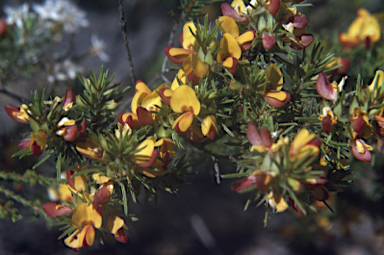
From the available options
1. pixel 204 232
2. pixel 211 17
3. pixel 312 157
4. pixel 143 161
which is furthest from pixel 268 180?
pixel 211 17

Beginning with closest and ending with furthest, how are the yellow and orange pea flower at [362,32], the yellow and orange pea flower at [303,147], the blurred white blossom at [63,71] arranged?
the yellow and orange pea flower at [303,147] → the yellow and orange pea flower at [362,32] → the blurred white blossom at [63,71]

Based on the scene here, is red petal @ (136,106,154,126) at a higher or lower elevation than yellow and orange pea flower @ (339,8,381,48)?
higher

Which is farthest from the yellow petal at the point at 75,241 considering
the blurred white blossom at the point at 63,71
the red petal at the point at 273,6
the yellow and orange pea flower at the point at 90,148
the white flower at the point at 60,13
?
the white flower at the point at 60,13

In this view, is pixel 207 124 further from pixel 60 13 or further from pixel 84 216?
pixel 60 13

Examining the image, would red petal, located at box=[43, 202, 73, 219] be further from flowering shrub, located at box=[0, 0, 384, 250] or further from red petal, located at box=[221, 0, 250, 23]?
red petal, located at box=[221, 0, 250, 23]

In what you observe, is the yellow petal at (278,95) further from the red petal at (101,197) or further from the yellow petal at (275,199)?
the red petal at (101,197)

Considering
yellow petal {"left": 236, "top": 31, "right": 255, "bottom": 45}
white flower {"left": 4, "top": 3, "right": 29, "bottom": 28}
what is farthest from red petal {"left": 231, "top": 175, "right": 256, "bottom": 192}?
white flower {"left": 4, "top": 3, "right": 29, "bottom": 28}

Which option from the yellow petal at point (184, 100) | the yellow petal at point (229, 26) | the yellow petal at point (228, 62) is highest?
the yellow petal at point (229, 26)
